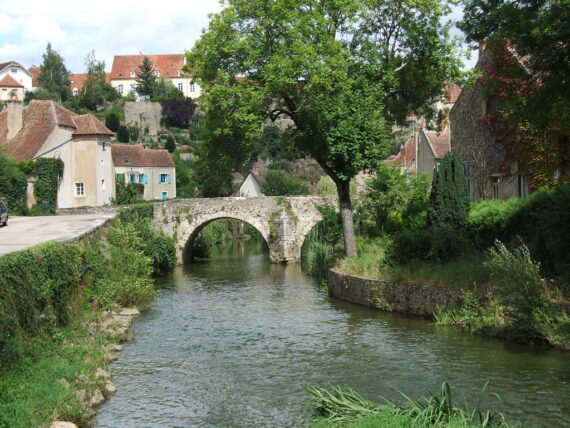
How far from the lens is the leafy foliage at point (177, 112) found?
91.2 meters

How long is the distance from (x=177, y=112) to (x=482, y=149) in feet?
225

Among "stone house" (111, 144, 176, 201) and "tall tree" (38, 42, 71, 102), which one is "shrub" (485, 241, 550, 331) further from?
"tall tree" (38, 42, 71, 102)

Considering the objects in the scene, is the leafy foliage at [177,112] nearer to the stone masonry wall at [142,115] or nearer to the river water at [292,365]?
the stone masonry wall at [142,115]

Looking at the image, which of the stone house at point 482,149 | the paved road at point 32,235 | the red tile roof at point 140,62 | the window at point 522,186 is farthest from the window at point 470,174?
the red tile roof at point 140,62

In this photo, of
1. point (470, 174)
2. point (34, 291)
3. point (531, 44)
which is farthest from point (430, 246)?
point (34, 291)

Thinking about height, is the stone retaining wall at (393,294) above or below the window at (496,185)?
below

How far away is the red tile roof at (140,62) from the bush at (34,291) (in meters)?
96.7

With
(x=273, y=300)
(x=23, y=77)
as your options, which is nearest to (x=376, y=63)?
(x=273, y=300)

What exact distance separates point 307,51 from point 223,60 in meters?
3.40

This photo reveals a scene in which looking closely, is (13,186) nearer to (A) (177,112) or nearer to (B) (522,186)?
(B) (522,186)

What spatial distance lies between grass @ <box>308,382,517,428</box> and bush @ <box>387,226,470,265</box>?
10769mm

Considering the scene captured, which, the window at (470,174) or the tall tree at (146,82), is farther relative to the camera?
the tall tree at (146,82)

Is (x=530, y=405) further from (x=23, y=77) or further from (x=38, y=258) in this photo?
(x=23, y=77)

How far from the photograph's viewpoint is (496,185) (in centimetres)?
2622
